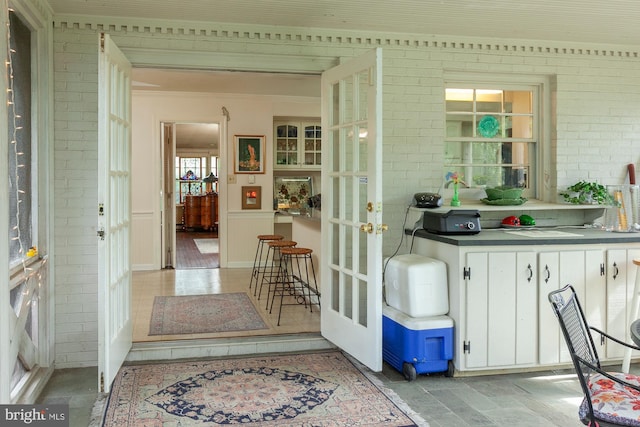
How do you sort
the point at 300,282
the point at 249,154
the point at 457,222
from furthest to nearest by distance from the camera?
the point at 249,154 < the point at 300,282 < the point at 457,222

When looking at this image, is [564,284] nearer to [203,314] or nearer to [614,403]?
[614,403]

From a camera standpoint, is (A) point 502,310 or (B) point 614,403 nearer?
(B) point 614,403

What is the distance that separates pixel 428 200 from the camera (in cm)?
454

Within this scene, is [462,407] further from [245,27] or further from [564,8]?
[245,27]

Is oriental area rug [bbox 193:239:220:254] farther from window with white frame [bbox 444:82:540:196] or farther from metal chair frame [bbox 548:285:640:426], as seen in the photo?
metal chair frame [bbox 548:285:640:426]

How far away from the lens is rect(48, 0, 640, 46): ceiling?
3.96 metres

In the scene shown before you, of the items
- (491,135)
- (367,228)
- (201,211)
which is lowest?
(201,211)

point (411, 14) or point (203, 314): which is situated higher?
point (411, 14)

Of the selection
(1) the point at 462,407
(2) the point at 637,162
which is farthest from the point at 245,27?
(2) the point at 637,162

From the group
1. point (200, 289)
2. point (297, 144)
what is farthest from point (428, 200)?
point (297, 144)

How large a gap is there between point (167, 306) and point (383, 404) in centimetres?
318

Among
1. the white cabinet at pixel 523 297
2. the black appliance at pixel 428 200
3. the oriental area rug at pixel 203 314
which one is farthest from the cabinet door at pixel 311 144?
the white cabinet at pixel 523 297

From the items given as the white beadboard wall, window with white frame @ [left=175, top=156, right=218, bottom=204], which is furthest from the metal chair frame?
window with white frame @ [left=175, top=156, right=218, bottom=204]

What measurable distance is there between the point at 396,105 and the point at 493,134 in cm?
99
